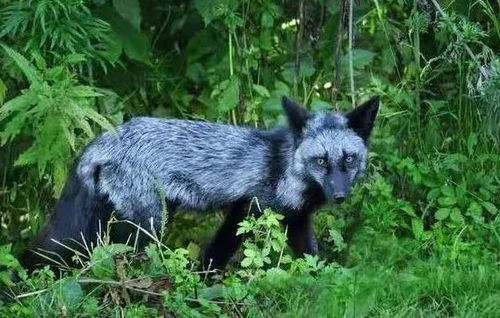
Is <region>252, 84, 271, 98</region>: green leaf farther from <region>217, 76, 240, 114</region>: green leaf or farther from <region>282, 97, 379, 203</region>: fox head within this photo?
<region>282, 97, 379, 203</region>: fox head

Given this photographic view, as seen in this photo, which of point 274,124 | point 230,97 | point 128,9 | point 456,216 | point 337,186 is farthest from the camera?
point 230,97

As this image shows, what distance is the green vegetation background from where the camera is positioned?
6.11 meters

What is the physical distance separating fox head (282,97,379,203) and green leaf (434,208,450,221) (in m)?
0.60

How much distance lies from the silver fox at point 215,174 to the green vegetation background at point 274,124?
0.21m

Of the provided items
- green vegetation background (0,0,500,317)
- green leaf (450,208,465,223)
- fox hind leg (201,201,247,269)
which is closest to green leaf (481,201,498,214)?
green vegetation background (0,0,500,317)

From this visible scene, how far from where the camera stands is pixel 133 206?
7121 millimetres

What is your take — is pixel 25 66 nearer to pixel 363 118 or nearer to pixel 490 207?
pixel 363 118

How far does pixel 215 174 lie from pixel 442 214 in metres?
1.41

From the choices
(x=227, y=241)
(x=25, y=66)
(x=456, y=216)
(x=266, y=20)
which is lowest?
(x=227, y=241)

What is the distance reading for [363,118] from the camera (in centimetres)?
726

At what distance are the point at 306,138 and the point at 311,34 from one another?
1.49 meters

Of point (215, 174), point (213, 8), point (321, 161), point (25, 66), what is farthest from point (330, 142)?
point (25, 66)

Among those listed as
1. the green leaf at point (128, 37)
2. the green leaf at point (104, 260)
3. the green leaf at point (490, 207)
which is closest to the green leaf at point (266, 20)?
the green leaf at point (128, 37)

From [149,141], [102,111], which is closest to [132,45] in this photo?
[102,111]
